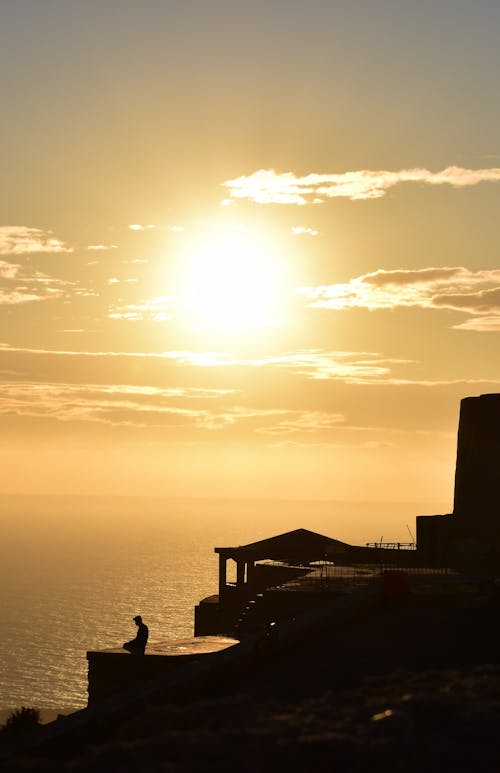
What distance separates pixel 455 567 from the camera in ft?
137

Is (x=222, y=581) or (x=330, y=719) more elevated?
(x=222, y=581)

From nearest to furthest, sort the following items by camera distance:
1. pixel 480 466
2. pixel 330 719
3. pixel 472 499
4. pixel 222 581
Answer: pixel 330 719 < pixel 222 581 < pixel 472 499 < pixel 480 466

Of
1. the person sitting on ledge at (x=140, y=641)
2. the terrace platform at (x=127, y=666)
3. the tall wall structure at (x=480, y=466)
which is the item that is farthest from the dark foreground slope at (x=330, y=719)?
the tall wall structure at (x=480, y=466)

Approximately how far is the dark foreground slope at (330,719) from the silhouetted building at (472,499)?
81.3 feet

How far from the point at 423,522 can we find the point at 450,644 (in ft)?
89.8

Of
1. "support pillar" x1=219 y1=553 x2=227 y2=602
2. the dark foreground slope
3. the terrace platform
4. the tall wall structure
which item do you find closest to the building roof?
"support pillar" x1=219 y1=553 x2=227 y2=602

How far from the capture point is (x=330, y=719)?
12930 millimetres

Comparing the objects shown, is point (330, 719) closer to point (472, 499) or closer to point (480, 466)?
point (472, 499)

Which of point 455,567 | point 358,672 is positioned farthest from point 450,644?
point 455,567

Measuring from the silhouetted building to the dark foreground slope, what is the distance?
24.8 metres

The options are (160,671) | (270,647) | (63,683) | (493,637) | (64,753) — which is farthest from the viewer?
(63,683)

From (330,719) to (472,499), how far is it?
34.6 meters

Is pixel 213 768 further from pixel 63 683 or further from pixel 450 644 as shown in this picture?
pixel 63 683

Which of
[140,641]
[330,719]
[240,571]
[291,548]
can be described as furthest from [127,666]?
[240,571]
